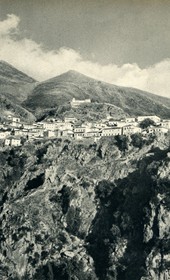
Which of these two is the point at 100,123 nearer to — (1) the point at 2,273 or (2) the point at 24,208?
(2) the point at 24,208

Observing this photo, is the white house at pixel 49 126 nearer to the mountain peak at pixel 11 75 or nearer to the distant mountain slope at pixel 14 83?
the distant mountain slope at pixel 14 83

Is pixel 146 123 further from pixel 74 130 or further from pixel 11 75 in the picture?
pixel 11 75

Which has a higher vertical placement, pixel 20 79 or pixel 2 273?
pixel 20 79

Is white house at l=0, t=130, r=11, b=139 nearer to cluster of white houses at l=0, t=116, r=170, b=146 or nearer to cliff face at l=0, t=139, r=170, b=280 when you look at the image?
cluster of white houses at l=0, t=116, r=170, b=146

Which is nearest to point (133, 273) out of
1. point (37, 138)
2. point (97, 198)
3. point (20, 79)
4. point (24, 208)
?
point (97, 198)

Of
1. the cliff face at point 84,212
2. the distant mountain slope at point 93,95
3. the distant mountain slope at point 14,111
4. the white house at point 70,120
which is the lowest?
the cliff face at point 84,212

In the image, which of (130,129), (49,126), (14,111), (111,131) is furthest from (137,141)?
(14,111)

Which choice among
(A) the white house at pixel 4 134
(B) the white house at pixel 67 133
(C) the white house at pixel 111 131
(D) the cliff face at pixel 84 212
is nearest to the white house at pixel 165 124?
(C) the white house at pixel 111 131
